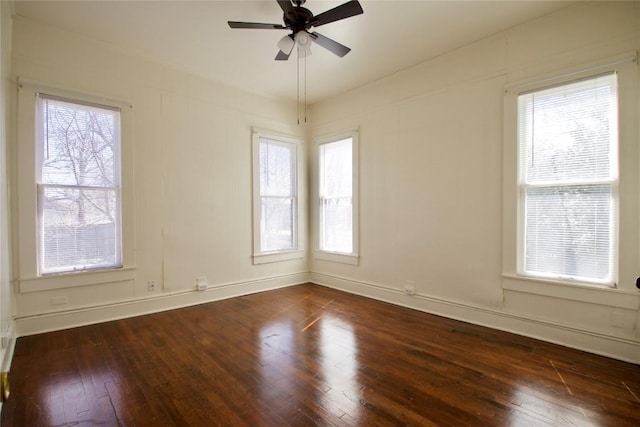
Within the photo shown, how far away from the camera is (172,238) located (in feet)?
13.1

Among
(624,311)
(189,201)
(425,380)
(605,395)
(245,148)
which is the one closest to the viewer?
(605,395)

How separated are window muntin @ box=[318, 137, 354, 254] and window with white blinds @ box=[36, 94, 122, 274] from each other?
295 centimetres

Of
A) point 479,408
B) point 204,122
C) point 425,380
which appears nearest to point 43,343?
point 204,122

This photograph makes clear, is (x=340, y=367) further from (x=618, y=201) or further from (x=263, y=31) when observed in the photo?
(x=263, y=31)

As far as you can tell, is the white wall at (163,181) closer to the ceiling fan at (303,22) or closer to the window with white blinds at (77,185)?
the window with white blinds at (77,185)

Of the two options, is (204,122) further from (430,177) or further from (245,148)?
(430,177)

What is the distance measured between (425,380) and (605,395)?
1179mm

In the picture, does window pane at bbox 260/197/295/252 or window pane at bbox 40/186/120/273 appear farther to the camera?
window pane at bbox 260/197/295/252

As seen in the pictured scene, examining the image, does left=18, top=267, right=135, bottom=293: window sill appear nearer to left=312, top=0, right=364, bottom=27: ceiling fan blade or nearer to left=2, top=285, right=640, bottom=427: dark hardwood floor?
left=2, top=285, right=640, bottom=427: dark hardwood floor

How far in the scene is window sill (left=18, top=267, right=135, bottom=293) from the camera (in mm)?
3074

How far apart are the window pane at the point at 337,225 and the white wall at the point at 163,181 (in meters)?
0.92

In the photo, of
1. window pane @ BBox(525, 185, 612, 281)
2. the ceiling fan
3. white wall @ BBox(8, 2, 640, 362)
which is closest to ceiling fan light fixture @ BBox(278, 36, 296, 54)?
the ceiling fan

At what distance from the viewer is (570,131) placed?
2.84 meters

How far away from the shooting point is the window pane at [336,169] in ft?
16.1
